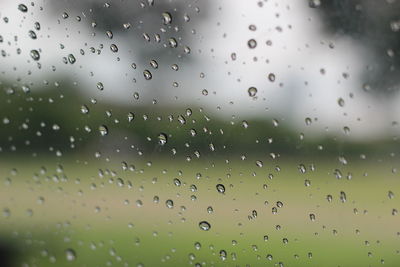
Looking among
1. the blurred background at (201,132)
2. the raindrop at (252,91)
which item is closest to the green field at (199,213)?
the blurred background at (201,132)

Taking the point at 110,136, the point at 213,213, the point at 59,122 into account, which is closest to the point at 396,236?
the point at 213,213

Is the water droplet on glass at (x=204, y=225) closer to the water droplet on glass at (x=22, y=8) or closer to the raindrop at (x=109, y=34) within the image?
the raindrop at (x=109, y=34)

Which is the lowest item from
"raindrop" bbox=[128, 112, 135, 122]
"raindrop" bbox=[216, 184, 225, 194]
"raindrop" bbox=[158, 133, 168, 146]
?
"raindrop" bbox=[216, 184, 225, 194]

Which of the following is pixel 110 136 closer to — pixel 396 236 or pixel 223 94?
pixel 223 94

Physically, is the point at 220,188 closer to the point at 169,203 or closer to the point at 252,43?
the point at 169,203

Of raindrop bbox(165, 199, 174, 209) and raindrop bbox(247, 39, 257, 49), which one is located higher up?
raindrop bbox(247, 39, 257, 49)

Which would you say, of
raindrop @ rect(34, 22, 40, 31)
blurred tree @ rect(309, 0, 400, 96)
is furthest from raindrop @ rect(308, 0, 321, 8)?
raindrop @ rect(34, 22, 40, 31)

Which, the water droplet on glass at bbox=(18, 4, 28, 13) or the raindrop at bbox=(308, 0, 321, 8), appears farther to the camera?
the water droplet on glass at bbox=(18, 4, 28, 13)

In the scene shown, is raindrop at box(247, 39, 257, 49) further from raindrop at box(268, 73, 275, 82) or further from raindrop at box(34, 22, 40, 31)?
raindrop at box(34, 22, 40, 31)

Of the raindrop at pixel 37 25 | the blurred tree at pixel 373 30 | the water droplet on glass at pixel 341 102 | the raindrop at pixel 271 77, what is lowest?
the raindrop at pixel 37 25
